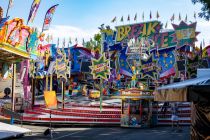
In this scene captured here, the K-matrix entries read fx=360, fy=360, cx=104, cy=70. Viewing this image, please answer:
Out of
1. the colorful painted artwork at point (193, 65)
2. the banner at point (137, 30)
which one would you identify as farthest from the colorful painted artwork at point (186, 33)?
the banner at point (137, 30)

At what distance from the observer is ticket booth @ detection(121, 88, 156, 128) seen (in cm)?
2653

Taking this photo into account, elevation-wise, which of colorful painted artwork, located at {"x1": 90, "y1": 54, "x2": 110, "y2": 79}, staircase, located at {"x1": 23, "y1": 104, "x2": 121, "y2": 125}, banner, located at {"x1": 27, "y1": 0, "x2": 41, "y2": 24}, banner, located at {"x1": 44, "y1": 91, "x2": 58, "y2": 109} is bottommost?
staircase, located at {"x1": 23, "y1": 104, "x2": 121, "y2": 125}

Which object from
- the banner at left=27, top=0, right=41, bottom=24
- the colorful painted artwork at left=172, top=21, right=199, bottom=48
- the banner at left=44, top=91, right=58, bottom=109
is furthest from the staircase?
the colorful painted artwork at left=172, top=21, right=199, bottom=48

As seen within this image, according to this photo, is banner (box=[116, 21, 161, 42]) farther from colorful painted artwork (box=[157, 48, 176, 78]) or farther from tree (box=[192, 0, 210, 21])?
tree (box=[192, 0, 210, 21])

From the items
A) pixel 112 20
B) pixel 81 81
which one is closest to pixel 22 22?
pixel 112 20

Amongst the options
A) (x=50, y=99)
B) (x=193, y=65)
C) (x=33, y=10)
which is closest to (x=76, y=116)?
(x=50, y=99)

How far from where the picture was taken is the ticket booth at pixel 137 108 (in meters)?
26.5

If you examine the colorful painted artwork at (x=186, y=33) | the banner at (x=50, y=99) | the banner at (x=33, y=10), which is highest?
the colorful painted artwork at (x=186, y=33)

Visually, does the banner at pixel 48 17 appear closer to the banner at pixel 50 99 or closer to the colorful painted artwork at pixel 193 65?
the banner at pixel 50 99

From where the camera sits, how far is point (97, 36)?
77812 millimetres

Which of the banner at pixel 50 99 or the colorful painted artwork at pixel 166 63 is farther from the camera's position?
the colorful painted artwork at pixel 166 63

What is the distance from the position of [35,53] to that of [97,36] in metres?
54.0

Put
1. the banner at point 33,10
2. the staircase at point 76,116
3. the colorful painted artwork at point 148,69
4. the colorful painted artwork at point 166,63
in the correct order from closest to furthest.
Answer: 1. the banner at point 33,10
2. the staircase at point 76,116
3. the colorful painted artwork at point 148,69
4. the colorful painted artwork at point 166,63

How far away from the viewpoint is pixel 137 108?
2670 cm
